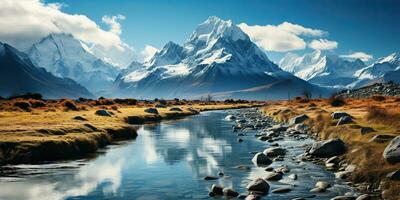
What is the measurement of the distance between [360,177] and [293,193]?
5.82 metres

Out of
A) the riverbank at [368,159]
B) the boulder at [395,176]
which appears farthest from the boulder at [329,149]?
the boulder at [395,176]

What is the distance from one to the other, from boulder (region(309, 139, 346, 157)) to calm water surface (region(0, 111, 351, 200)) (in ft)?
9.31

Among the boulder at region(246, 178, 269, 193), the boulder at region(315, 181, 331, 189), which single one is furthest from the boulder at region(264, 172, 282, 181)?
the boulder at region(315, 181, 331, 189)

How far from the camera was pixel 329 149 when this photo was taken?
44.3 meters

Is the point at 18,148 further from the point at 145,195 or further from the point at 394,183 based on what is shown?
the point at 394,183

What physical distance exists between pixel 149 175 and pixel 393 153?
1984cm

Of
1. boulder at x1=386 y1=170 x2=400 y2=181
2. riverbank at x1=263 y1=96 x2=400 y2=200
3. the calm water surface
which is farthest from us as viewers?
the calm water surface

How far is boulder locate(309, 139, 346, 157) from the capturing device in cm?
4369

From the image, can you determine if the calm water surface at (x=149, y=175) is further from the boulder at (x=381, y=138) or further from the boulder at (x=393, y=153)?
the boulder at (x=381, y=138)

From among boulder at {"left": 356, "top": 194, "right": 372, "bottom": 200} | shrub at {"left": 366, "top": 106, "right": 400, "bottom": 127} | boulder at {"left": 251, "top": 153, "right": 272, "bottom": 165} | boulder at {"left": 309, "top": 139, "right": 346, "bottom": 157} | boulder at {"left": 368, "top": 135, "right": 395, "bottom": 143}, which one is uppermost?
shrub at {"left": 366, "top": 106, "right": 400, "bottom": 127}

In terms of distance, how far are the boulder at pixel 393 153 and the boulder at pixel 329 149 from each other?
31.4 ft

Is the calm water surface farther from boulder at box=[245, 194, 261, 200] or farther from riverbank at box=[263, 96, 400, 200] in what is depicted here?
riverbank at box=[263, 96, 400, 200]

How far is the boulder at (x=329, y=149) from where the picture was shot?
4369 cm

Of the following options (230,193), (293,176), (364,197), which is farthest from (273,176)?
(364,197)
